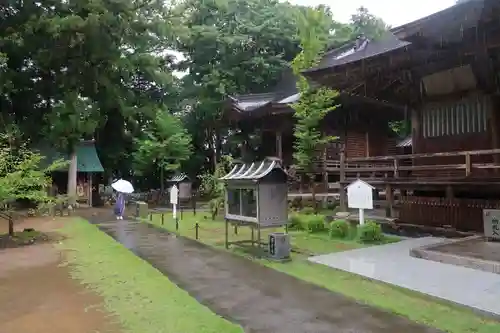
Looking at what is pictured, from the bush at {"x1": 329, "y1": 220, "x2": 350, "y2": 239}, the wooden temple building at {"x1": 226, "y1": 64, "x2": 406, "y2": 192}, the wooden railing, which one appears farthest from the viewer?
the wooden temple building at {"x1": 226, "y1": 64, "x2": 406, "y2": 192}

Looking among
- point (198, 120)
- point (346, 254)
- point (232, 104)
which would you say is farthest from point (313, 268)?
point (198, 120)

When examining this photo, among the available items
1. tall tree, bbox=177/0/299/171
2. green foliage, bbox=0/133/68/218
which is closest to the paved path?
green foliage, bbox=0/133/68/218

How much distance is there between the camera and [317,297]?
646cm

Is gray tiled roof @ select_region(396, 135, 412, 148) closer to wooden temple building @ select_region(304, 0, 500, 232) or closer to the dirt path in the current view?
wooden temple building @ select_region(304, 0, 500, 232)

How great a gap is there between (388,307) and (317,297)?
1.06 m

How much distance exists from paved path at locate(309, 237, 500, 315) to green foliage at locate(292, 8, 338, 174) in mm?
8716

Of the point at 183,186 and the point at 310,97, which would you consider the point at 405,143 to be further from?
the point at 183,186

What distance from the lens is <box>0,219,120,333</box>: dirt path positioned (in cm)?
530

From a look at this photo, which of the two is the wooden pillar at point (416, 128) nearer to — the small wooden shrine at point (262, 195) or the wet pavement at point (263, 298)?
the small wooden shrine at point (262, 195)

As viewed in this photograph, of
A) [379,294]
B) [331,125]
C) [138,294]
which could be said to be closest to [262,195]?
[379,294]

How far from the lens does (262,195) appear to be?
1002 centimetres

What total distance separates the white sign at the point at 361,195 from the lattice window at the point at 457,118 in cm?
351

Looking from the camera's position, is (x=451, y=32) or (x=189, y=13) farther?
(x=189, y=13)

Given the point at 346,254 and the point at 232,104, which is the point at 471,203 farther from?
the point at 232,104
